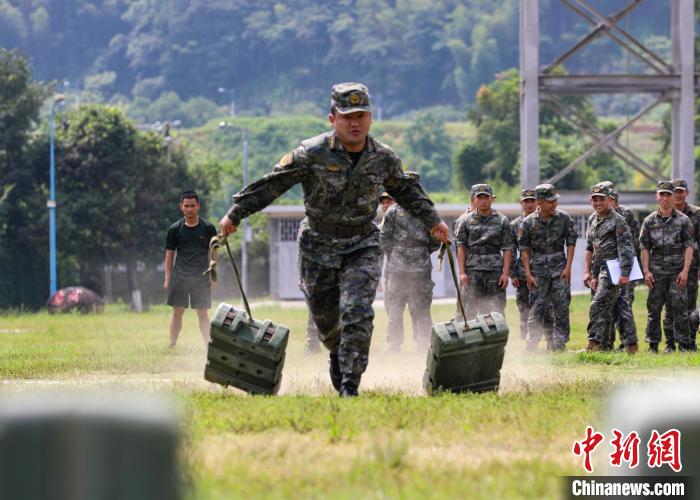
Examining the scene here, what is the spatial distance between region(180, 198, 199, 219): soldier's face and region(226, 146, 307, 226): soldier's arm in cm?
607

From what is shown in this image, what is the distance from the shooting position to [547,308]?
1769cm

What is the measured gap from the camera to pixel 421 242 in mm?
17812

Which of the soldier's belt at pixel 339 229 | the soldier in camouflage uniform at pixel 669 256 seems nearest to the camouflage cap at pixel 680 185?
the soldier in camouflage uniform at pixel 669 256

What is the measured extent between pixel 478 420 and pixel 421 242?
9332 millimetres

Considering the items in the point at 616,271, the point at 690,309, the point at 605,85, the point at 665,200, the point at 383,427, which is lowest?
the point at 383,427

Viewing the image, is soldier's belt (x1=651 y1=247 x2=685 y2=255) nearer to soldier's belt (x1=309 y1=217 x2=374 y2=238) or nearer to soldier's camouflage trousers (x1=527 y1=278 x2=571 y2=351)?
soldier's camouflage trousers (x1=527 y1=278 x2=571 y2=351)

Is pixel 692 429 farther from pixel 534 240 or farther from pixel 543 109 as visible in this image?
pixel 543 109

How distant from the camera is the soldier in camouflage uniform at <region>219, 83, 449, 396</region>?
10.4 m

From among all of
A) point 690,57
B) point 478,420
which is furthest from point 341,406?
point 690,57

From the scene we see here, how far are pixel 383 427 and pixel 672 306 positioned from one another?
990 centimetres

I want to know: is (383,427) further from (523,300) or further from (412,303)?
(523,300)

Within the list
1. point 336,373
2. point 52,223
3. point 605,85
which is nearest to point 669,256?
point 336,373

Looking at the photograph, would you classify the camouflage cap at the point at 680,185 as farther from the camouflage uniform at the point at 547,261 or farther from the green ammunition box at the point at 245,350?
the green ammunition box at the point at 245,350

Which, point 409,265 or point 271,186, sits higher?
point 271,186
